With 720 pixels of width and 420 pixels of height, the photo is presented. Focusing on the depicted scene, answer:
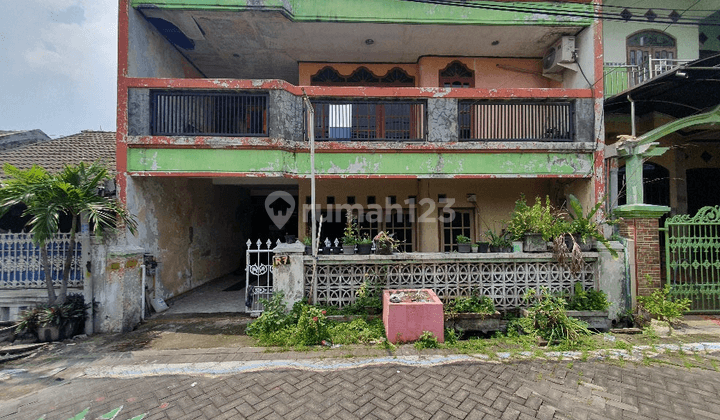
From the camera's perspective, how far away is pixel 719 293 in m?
5.59

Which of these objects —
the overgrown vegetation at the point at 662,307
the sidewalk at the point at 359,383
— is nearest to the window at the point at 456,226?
the overgrown vegetation at the point at 662,307

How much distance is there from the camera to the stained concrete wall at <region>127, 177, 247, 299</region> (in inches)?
256

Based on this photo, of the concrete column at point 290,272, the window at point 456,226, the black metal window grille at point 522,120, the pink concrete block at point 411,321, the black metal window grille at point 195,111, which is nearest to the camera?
the pink concrete block at point 411,321

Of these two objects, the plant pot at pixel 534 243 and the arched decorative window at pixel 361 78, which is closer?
the plant pot at pixel 534 243

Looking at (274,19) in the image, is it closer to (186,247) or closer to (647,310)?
(186,247)

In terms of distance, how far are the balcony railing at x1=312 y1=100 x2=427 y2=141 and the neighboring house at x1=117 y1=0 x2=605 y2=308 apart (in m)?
0.04

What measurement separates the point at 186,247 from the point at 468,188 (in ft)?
26.5

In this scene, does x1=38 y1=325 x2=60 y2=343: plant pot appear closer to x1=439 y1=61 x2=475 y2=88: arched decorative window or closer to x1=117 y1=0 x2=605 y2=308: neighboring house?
x1=117 y1=0 x2=605 y2=308: neighboring house

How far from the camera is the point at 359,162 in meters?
6.55

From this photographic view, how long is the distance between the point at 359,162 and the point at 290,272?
111 inches

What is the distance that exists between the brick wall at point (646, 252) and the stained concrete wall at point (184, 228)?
970 cm

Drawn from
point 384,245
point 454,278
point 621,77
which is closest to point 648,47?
point 621,77

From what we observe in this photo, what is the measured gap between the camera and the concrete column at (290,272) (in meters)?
5.14

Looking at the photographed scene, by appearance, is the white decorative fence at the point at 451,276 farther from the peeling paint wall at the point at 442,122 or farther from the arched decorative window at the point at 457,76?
the arched decorative window at the point at 457,76
